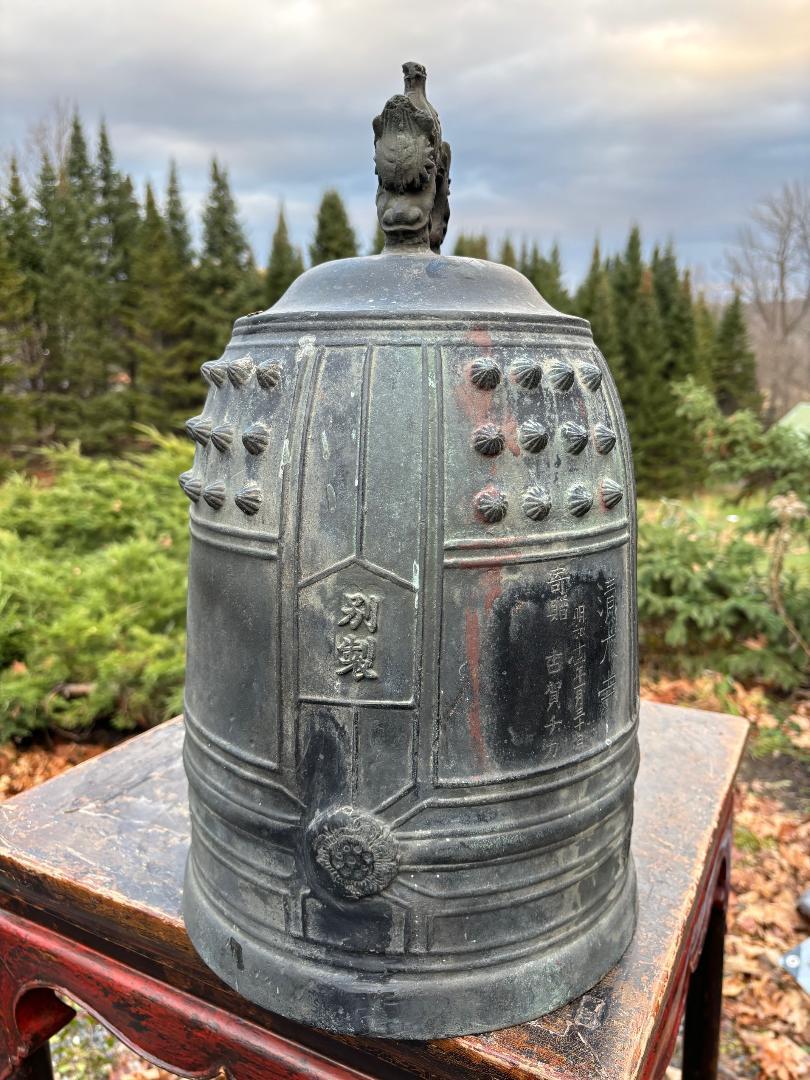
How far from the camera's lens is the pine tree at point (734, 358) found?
18438 millimetres

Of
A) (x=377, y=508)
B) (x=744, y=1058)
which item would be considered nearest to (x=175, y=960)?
(x=377, y=508)

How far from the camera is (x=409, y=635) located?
1325mm

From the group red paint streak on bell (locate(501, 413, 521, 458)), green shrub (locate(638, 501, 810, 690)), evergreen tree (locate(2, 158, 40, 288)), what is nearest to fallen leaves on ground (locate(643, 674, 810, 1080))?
green shrub (locate(638, 501, 810, 690))

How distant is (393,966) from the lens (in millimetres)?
1438

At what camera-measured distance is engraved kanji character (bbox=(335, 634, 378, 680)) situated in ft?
4.38

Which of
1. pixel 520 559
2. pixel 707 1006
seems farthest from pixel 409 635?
pixel 707 1006

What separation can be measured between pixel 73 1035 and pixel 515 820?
3036 millimetres

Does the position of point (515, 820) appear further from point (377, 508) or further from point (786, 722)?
point (786, 722)

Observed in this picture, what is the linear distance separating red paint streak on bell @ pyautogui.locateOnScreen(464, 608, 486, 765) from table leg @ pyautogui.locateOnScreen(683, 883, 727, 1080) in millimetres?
1782

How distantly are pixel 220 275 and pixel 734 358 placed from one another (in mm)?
12370

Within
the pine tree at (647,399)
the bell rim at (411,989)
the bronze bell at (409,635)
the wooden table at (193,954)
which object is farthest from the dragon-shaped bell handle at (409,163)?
the pine tree at (647,399)

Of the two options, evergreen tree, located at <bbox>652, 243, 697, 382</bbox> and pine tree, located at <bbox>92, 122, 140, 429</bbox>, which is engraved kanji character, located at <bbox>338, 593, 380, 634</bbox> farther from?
evergreen tree, located at <bbox>652, 243, 697, 382</bbox>

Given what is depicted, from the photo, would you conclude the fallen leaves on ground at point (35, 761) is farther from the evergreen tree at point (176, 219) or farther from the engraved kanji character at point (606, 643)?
the evergreen tree at point (176, 219)

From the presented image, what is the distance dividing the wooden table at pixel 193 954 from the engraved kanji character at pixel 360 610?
33.0 inches
